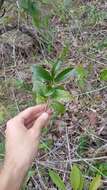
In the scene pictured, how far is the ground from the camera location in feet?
8.89

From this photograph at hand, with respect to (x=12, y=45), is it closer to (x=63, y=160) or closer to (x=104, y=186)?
(x=63, y=160)

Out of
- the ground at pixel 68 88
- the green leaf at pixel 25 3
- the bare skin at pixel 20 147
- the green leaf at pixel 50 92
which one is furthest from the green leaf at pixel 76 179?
the ground at pixel 68 88

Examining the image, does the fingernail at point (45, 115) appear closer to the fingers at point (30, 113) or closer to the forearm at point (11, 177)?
the fingers at point (30, 113)

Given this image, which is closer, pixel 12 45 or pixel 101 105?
pixel 101 105

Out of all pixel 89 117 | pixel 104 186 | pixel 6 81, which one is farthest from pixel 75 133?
pixel 6 81

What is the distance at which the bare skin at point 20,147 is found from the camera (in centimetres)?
149

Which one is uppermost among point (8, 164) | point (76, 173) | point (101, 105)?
point (8, 164)

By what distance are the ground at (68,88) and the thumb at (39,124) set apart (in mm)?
977

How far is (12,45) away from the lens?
415cm

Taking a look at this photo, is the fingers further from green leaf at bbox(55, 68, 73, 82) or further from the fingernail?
green leaf at bbox(55, 68, 73, 82)

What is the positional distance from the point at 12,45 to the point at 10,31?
0.21m

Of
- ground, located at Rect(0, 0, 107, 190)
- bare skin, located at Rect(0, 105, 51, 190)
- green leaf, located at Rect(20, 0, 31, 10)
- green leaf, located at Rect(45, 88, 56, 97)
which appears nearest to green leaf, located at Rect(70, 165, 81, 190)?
bare skin, located at Rect(0, 105, 51, 190)

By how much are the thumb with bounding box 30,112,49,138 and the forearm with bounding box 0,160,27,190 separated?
142 millimetres

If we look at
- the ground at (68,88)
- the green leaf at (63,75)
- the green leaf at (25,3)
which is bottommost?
the ground at (68,88)
